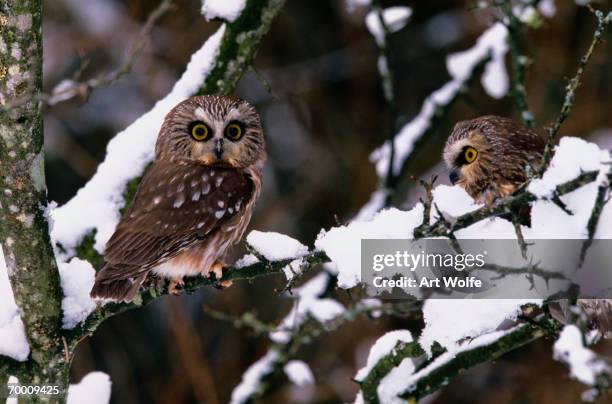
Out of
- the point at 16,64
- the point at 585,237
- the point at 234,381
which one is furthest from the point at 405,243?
the point at 234,381

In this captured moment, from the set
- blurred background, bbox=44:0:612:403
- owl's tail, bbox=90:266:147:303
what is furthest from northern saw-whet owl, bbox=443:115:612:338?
blurred background, bbox=44:0:612:403

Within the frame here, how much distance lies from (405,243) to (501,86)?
2853 mm

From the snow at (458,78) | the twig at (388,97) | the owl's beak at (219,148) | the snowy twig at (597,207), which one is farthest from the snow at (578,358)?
the snow at (458,78)

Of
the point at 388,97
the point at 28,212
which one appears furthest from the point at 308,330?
the point at 388,97

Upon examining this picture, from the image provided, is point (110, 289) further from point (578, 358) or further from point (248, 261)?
point (578, 358)

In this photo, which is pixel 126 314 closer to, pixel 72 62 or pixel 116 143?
pixel 72 62

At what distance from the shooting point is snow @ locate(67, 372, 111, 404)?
4337 mm

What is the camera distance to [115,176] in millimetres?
4613

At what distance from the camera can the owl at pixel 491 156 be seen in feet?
14.9

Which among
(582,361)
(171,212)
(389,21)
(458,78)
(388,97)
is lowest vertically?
(582,361)

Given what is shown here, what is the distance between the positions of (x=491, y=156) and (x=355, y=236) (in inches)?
58.5

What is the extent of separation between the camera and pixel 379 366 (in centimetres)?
388

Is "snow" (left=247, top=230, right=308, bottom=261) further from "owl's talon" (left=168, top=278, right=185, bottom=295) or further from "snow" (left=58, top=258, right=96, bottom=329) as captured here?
"snow" (left=58, top=258, right=96, bottom=329)

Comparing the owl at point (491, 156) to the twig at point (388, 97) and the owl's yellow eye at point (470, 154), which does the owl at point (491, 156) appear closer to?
the owl's yellow eye at point (470, 154)
